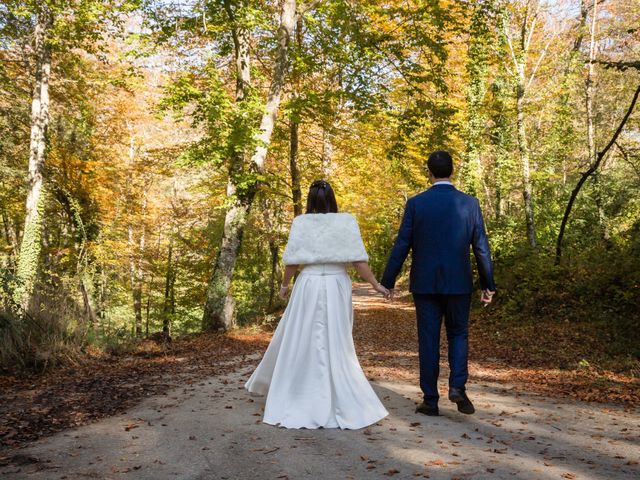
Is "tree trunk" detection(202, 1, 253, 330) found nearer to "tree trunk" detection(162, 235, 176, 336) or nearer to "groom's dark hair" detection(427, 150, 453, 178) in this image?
"tree trunk" detection(162, 235, 176, 336)

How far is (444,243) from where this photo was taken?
181 inches

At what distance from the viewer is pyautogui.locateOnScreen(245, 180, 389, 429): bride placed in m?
4.47

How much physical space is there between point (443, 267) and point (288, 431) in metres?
1.98

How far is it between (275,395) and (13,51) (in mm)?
16909

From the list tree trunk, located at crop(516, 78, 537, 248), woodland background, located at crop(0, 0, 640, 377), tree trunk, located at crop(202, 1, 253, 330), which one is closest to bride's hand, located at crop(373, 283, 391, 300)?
woodland background, located at crop(0, 0, 640, 377)

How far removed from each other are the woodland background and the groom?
3.76 metres

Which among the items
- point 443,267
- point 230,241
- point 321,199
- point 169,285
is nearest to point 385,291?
point 443,267

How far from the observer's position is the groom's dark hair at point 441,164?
4680mm

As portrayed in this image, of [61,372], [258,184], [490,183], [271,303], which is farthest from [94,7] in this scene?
[490,183]

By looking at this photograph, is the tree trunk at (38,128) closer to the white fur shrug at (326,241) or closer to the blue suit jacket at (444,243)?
the white fur shrug at (326,241)

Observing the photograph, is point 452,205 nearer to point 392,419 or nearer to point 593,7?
point 392,419

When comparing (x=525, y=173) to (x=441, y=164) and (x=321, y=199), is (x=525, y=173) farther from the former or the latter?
(x=321, y=199)

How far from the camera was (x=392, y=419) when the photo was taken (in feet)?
14.9

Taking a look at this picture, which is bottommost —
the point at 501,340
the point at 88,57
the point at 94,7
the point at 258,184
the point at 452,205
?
the point at 501,340
